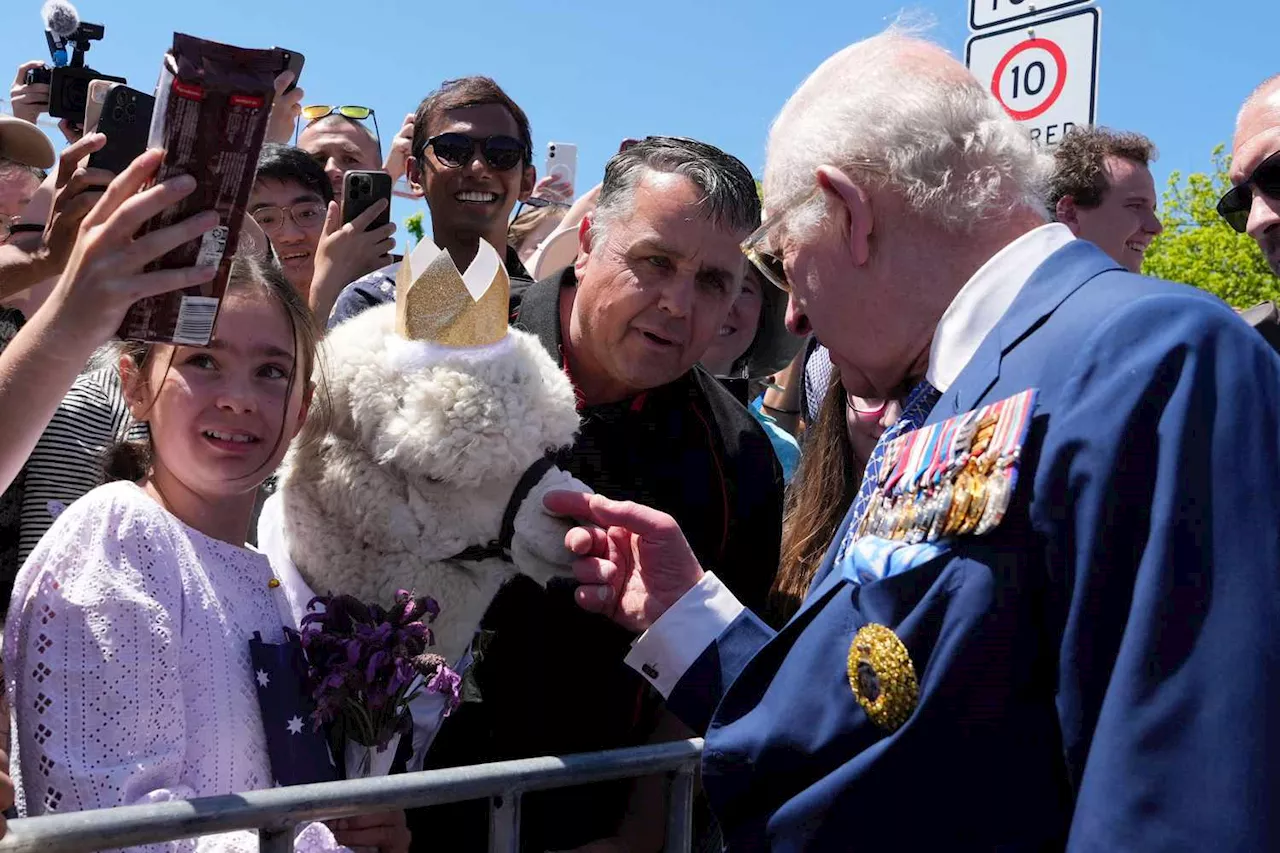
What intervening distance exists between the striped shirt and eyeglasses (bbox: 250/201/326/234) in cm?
154

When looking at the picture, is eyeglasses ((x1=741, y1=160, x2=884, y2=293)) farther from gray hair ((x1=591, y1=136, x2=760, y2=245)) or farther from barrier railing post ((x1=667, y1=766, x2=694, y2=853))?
barrier railing post ((x1=667, y1=766, x2=694, y2=853))

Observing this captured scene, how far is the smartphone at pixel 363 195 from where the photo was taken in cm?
405

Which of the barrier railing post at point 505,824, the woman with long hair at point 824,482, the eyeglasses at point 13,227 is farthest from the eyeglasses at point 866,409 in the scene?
the eyeglasses at point 13,227

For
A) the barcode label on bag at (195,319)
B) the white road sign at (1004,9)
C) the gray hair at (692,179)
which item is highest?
the white road sign at (1004,9)

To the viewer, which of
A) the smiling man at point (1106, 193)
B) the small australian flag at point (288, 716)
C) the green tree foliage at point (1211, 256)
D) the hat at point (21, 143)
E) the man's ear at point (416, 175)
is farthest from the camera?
the green tree foliage at point (1211, 256)

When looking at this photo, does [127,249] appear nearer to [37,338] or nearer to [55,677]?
[37,338]

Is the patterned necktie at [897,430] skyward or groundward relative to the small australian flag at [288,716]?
skyward

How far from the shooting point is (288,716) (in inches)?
83.9

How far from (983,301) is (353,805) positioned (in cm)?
120

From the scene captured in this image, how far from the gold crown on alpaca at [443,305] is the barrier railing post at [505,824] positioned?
2.73ft

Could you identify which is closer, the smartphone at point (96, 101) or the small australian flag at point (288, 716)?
the smartphone at point (96, 101)

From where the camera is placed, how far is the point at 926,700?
59.1 inches

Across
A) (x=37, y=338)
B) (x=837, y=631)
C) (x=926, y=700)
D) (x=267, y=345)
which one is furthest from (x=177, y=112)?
(x=926, y=700)

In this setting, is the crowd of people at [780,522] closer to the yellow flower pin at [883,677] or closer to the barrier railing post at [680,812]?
the yellow flower pin at [883,677]
